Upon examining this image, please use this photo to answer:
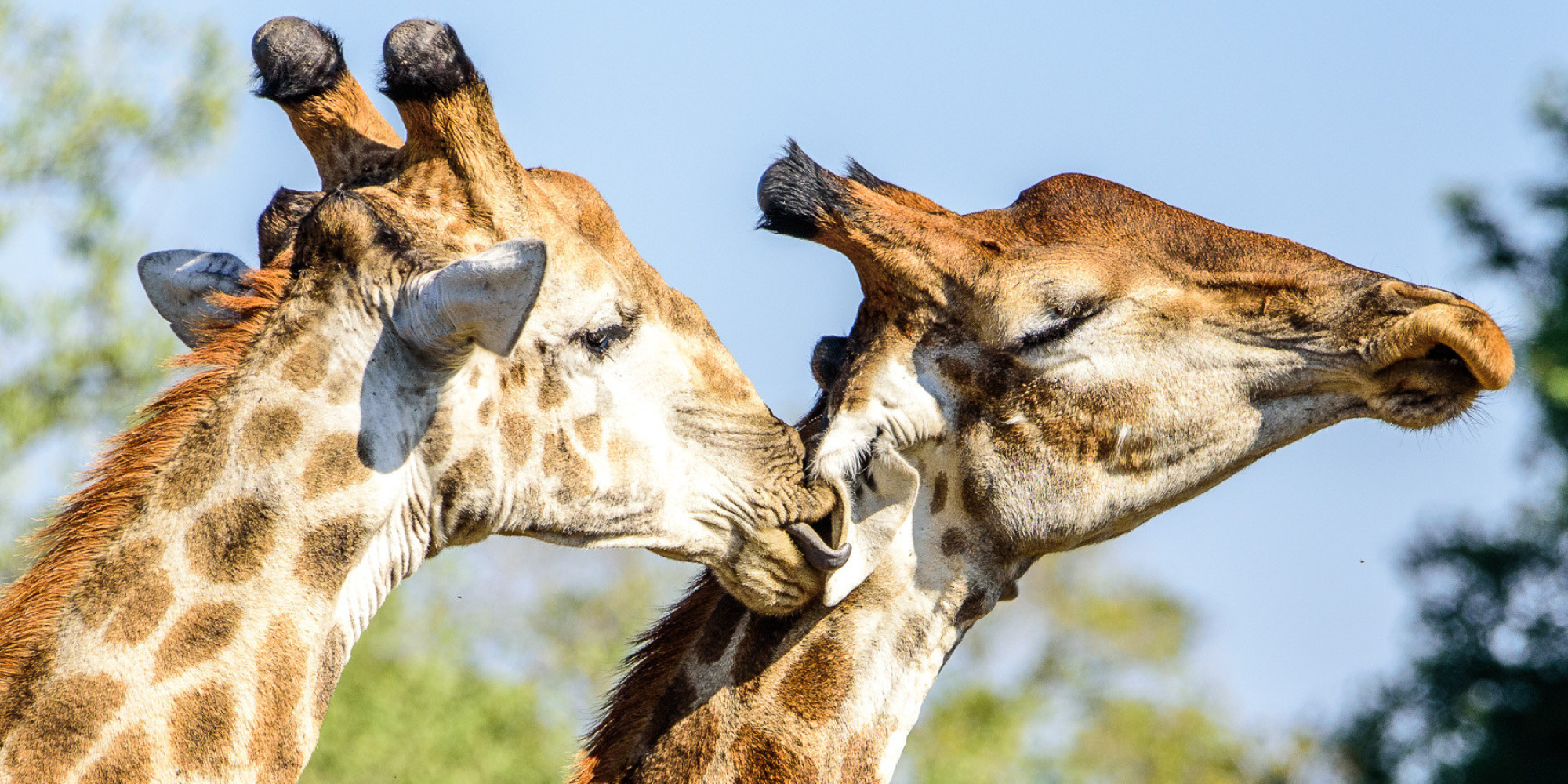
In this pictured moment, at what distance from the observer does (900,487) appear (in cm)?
486

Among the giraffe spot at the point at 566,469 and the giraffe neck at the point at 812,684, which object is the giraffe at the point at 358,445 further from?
the giraffe neck at the point at 812,684

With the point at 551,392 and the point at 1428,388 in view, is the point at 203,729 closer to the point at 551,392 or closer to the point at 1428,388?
the point at 551,392

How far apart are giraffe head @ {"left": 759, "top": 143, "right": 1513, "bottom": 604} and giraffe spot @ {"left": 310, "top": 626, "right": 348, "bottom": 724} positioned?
1508 millimetres

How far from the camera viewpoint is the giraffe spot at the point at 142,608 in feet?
12.1

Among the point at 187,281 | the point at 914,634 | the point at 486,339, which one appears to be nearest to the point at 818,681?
the point at 914,634

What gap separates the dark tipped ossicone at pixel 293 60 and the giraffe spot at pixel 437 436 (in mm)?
1268

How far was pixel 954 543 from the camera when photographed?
4.90 meters

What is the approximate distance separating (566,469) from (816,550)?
82 centimetres

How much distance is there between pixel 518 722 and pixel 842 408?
1555cm

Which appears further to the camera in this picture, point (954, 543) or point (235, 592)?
point (954, 543)

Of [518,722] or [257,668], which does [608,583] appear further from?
[257,668]

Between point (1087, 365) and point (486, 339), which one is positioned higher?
point (1087, 365)

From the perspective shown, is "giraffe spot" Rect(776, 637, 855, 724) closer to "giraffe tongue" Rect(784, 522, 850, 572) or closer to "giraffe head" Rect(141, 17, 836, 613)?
"giraffe head" Rect(141, 17, 836, 613)


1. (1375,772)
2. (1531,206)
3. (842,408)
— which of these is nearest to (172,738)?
(842,408)
